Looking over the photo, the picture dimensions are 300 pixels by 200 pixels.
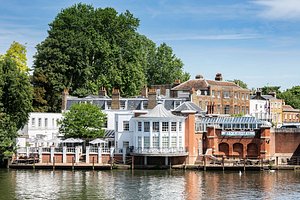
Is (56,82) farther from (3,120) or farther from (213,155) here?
(213,155)

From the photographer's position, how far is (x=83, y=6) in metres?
103

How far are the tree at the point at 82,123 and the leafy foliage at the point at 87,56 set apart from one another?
15.1 m

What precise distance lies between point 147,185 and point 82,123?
69.8 ft

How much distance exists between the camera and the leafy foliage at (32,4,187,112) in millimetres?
95000

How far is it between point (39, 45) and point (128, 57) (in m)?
13.8

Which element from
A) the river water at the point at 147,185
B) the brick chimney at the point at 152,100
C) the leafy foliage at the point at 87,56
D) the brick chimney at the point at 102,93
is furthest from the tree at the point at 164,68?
the river water at the point at 147,185

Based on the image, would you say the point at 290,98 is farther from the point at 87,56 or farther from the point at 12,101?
the point at 12,101

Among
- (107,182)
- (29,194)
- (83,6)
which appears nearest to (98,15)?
(83,6)

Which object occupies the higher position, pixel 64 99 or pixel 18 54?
pixel 18 54

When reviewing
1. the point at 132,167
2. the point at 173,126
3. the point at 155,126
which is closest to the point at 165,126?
the point at 173,126

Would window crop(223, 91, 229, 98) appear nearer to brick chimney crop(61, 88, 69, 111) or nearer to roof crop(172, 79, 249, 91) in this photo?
roof crop(172, 79, 249, 91)

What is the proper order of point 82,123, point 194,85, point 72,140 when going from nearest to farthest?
point 72,140 < point 82,123 < point 194,85

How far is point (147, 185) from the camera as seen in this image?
2258 inches

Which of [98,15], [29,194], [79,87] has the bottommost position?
[29,194]
